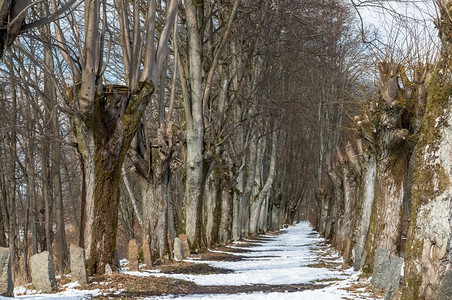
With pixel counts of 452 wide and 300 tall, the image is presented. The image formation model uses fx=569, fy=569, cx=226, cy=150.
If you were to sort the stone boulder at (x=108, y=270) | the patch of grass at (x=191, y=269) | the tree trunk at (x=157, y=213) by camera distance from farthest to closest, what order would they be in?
1. the tree trunk at (x=157, y=213)
2. the patch of grass at (x=191, y=269)
3. the stone boulder at (x=108, y=270)

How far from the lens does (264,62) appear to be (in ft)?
84.2

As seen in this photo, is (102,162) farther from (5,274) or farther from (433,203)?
(433,203)

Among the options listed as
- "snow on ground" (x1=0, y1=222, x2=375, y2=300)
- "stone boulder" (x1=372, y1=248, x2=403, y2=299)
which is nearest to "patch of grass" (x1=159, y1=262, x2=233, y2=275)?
"snow on ground" (x1=0, y1=222, x2=375, y2=300)

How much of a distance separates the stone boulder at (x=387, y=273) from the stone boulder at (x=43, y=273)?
466 centimetres

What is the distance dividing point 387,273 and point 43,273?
196 inches

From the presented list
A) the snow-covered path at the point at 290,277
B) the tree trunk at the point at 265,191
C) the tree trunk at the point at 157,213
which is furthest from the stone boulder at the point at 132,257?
the tree trunk at the point at 265,191

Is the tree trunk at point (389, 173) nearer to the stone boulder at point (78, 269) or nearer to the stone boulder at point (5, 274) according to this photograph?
the stone boulder at point (78, 269)

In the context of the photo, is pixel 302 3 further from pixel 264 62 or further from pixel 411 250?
pixel 411 250

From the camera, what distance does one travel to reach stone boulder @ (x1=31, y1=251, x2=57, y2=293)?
7.86m

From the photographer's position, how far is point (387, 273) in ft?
27.8

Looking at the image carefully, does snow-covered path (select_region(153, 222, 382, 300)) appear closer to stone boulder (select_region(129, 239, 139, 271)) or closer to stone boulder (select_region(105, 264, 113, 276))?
stone boulder (select_region(129, 239, 139, 271))

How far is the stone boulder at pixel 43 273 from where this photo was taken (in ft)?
25.8

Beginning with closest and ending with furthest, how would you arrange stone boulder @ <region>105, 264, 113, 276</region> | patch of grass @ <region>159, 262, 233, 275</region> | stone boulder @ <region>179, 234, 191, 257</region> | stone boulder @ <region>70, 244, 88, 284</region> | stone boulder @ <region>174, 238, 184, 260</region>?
stone boulder @ <region>70, 244, 88, 284</region>
stone boulder @ <region>105, 264, 113, 276</region>
patch of grass @ <region>159, 262, 233, 275</region>
stone boulder @ <region>174, 238, 184, 260</region>
stone boulder @ <region>179, 234, 191, 257</region>

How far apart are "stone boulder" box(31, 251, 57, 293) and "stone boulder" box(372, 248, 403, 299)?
4.66 meters
